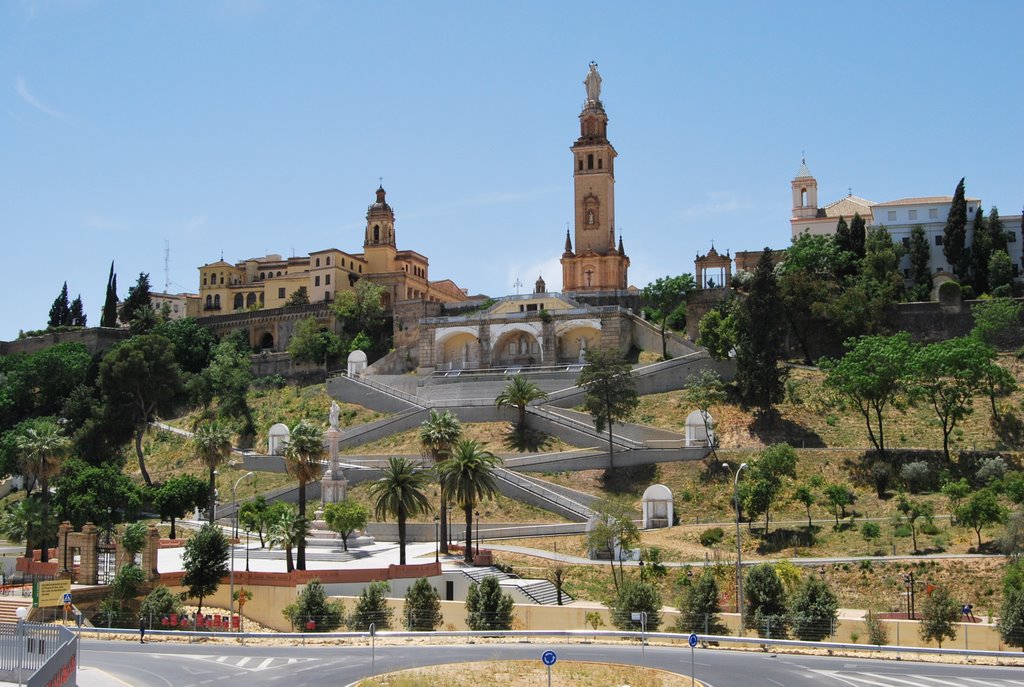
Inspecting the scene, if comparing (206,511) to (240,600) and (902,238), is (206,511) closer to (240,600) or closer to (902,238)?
(240,600)

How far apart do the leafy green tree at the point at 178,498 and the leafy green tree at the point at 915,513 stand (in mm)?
36222

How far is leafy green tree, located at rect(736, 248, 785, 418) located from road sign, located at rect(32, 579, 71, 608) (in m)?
Answer: 40.0

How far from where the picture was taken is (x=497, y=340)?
3487 inches

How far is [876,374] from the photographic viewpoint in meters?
60.5

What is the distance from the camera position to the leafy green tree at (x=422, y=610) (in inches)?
1603

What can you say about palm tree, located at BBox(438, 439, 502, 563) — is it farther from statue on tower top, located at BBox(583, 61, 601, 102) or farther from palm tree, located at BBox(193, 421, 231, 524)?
statue on tower top, located at BBox(583, 61, 601, 102)

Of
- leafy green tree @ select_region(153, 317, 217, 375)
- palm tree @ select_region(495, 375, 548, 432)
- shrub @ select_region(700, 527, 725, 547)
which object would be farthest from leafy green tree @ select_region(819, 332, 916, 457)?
leafy green tree @ select_region(153, 317, 217, 375)

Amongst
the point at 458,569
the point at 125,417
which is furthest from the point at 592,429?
the point at 125,417

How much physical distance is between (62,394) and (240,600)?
56766 mm

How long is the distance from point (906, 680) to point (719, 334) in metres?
44.4

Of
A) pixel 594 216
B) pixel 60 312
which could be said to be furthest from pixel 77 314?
pixel 594 216

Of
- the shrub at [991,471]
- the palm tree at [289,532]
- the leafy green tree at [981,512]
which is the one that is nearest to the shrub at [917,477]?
the shrub at [991,471]

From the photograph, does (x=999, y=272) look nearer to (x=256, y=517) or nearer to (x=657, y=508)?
(x=657, y=508)

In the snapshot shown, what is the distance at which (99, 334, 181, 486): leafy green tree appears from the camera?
82.6 metres
